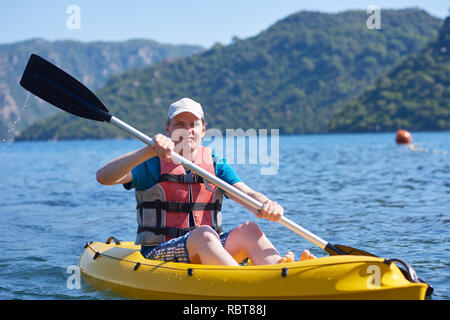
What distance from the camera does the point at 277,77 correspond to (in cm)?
9888

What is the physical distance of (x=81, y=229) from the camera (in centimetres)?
888

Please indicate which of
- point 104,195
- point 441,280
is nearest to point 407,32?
point 104,195

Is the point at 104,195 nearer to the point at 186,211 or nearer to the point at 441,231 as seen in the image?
the point at 441,231

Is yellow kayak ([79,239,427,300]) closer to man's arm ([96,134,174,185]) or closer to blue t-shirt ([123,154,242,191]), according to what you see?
blue t-shirt ([123,154,242,191])

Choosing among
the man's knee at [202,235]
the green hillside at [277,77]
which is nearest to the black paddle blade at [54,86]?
the man's knee at [202,235]

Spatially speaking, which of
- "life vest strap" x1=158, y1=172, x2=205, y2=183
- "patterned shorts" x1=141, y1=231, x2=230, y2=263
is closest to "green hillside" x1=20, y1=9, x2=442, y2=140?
"life vest strap" x1=158, y1=172, x2=205, y2=183

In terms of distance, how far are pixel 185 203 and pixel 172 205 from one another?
0.10 m

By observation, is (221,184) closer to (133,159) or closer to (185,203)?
(185,203)

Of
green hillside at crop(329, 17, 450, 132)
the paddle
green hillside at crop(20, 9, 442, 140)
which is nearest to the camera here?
the paddle

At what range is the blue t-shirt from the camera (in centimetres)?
413

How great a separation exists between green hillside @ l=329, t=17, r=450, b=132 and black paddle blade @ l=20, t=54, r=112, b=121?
63.0 m

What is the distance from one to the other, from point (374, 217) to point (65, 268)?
492cm

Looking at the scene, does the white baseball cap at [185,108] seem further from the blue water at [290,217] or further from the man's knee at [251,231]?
the blue water at [290,217]

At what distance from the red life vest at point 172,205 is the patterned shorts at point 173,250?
86 millimetres
